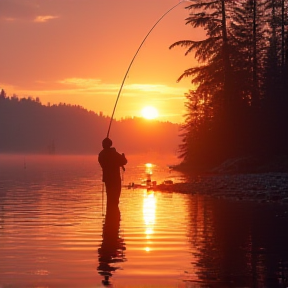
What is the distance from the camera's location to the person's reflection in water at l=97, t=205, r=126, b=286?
8936 millimetres

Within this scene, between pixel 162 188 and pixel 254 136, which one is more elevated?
pixel 254 136

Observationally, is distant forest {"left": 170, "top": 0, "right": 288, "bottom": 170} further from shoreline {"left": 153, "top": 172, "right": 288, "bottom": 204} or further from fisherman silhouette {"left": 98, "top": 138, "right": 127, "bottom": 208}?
fisherman silhouette {"left": 98, "top": 138, "right": 127, "bottom": 208}

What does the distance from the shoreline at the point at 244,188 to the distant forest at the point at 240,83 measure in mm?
10297

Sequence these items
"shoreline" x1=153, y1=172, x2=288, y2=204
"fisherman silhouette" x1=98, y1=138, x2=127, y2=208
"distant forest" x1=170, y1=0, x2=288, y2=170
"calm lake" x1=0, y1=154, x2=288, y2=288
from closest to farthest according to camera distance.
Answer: "calm lake" x1=0, y1=154, x2=288, y2=288 < "fisherman silhouette" x1=98, y1=138, x2=127, y2=208 < "shoreline" x1=153, y1=172, x2=288, y2=204 < "distant forest" x1=170, y1=0, x2=288, y2=170

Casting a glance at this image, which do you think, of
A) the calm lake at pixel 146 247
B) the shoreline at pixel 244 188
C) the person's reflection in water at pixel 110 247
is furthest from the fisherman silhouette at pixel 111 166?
the shoreline at pixel 244 188

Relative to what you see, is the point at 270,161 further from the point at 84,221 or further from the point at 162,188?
the point at 84,221

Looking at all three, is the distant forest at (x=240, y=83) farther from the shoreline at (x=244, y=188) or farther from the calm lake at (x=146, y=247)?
the calm lake at (x=146, y=247)

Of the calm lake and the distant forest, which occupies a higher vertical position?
the distant forest

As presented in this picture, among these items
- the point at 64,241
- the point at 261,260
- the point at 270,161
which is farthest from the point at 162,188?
the point at 261,260

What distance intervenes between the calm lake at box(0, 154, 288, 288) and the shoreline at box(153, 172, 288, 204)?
11.7 feet

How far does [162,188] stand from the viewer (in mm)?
28391

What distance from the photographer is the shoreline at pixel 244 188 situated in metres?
22.7

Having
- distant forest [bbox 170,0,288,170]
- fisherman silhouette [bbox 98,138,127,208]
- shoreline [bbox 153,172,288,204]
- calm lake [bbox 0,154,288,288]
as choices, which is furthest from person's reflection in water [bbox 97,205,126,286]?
distant forest [bbox 170,0,288,170]

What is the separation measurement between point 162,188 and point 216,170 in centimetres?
1251
